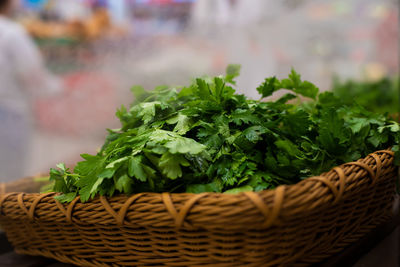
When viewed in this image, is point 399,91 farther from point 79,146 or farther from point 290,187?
point 79,146

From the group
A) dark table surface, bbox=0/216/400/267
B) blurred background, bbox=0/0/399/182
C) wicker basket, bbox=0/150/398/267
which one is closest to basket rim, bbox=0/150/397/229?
wicker basket, bbox=0/150/398/267

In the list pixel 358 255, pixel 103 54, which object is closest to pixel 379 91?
pixel 358 255

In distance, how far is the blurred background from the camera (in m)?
2.11

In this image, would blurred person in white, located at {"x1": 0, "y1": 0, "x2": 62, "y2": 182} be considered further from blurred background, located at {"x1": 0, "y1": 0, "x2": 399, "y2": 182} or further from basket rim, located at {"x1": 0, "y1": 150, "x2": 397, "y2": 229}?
basket rim, located at {"x1": 0, "y1": 150, "x2": 397, "y2": 229}

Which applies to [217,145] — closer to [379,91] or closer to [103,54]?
[379,91]

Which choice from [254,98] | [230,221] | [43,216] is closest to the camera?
[230,221]

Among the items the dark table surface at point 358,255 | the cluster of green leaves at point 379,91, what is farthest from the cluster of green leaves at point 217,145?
the cluster of green leaves at point 379,91

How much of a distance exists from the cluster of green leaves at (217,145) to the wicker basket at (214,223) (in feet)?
0.16

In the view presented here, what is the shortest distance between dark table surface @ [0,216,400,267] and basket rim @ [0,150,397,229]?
17 cm

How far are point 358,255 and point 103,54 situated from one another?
186cm

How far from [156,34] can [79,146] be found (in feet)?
2.69

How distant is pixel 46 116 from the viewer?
2.34 meters

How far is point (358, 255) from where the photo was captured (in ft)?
2.72

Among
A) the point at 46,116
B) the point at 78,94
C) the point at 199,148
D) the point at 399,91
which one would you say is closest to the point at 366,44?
the point at 399,91
